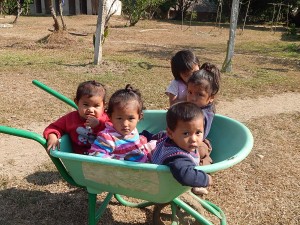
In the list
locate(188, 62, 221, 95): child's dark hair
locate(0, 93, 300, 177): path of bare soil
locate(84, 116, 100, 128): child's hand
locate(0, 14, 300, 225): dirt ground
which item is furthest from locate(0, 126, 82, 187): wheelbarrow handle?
locate(0, 93, 300, 177): path of bare soil

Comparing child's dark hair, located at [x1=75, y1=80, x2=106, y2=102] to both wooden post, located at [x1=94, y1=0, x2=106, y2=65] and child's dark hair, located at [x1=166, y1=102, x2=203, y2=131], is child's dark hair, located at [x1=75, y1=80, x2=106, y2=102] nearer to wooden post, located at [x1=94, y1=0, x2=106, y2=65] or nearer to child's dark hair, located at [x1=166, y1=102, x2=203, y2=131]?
child's dark hair, located at [x1=166, y1=102, x2=203, y2=131]

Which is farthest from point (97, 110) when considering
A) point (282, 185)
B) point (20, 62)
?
point (20, 62)

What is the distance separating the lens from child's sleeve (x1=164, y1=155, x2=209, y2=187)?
1685 mm

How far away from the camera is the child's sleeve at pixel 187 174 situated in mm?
1685

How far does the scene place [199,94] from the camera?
247cm

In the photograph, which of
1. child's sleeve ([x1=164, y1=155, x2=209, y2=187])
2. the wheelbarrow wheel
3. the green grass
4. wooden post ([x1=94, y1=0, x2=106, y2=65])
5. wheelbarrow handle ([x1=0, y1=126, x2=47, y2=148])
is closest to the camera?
child's sleeve ([x1=164, y1=155, x2=209, y2=187])

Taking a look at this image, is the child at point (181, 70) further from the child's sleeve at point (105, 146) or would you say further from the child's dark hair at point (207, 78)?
the child's sleeve at point (105, 146)

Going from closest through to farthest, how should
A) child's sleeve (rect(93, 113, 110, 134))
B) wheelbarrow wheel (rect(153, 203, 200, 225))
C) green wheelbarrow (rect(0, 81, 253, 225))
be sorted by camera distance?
green wheelbarrow (rect(0, 81, 253, 225)) < child's sleeve (rect(93, 113, 110, 134)) < wheelbarrow wheel (rect(153, 203, 200, 225))

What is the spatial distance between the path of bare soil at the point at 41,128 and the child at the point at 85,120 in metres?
1.08

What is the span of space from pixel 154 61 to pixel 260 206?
604cm

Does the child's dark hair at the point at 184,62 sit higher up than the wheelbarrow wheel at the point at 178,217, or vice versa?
the child's dark hair at the point at 184,62

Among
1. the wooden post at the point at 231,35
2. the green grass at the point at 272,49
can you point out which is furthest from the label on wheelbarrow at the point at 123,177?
the green grass at the point at 272,49

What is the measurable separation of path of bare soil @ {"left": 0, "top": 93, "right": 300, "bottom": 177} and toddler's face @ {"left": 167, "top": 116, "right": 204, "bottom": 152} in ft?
6.09

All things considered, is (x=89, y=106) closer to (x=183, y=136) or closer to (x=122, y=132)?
(x=122, y=132)
